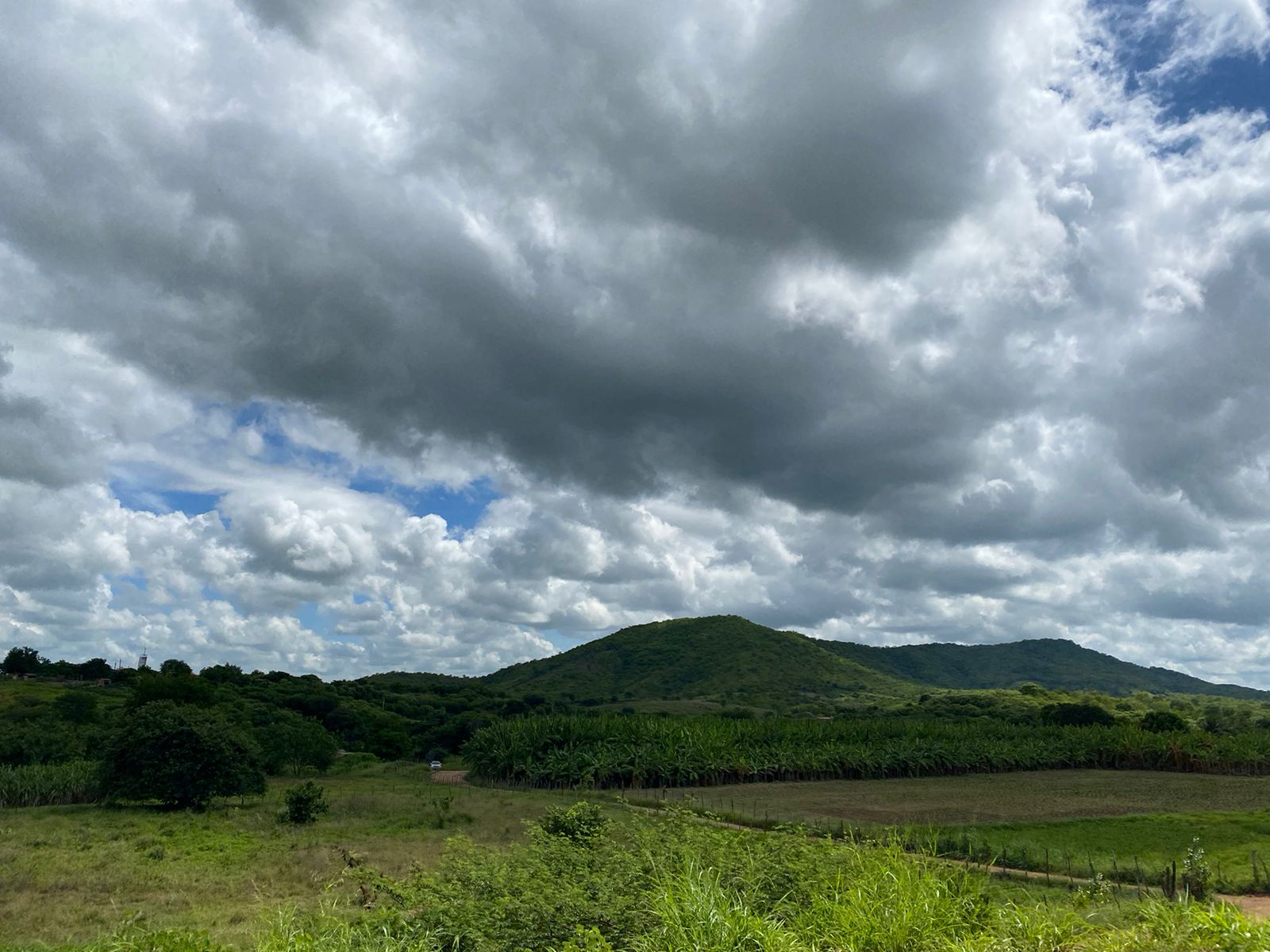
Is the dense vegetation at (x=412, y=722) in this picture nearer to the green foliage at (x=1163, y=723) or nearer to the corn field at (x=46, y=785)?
the green foliage at (x=1163, y=723)

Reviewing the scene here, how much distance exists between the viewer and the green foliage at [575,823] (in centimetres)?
2295

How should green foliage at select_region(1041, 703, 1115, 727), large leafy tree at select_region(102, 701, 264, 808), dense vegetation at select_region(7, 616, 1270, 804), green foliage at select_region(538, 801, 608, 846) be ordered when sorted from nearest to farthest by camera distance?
green foliage at select_region(538, 801, 608, 846), large leafy tree at select_region(102, 701, 264, 808), dense vegetation at select_region(7, 616, 1270, 804), green foliage at select_region(1041, 703, 1115, 727)

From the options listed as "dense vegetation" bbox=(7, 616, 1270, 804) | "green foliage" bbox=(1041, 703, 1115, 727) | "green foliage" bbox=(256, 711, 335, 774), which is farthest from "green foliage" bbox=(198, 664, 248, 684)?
"green foliage" bbox=(1041, 703, 1115, 727)

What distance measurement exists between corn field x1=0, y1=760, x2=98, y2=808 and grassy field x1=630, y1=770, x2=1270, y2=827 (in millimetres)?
36782

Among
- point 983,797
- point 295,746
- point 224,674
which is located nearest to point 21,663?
point 224,674

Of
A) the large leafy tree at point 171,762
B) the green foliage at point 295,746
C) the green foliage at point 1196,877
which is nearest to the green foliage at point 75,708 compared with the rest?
the green foliage at point 295,746

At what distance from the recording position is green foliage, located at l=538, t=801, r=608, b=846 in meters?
23.0

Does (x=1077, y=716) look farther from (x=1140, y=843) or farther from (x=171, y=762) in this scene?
(x=171, y=762)

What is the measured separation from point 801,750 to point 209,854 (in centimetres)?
5121

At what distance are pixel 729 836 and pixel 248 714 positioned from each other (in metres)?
86.4

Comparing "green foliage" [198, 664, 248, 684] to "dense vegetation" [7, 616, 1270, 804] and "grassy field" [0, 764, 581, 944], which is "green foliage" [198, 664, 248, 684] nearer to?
"dense vegetation" [7, 616, 1270, 804]

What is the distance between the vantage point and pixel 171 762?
5284 cm

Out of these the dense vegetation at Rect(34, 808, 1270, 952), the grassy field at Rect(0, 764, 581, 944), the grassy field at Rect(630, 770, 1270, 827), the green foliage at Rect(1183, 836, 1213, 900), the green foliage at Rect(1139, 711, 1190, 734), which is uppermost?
the green foliage at Rect(1139, 711, 1190, 734)

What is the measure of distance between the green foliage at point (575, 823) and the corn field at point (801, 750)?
42250 millimetres
